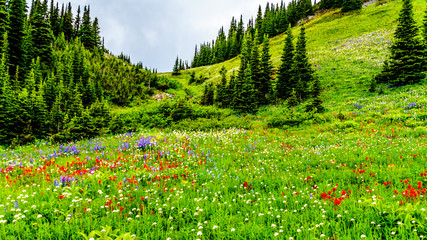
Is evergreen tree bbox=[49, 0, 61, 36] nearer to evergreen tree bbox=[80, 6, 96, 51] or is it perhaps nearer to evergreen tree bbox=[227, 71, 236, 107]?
evergreen tree bbox=[80, 6, 96, 51]

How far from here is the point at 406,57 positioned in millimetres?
21984

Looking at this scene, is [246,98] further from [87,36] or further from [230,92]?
[87,36]

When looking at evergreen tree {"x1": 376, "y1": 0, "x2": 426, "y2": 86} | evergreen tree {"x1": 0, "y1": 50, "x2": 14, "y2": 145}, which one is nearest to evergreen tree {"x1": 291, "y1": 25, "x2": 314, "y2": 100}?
evergreen tree {"x1": 376, "y1": 0, "x2": 426, "y2": 86}

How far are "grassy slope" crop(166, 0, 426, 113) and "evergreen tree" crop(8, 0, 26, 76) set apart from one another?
1526 inches

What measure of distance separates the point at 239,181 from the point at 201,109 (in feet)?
56.8

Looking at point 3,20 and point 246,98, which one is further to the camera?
point 3,20

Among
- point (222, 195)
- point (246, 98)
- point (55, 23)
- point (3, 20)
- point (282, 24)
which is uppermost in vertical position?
point (282, 24)

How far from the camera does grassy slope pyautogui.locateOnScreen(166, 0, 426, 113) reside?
27125mm

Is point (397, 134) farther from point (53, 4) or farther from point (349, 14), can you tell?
point (53, 4)

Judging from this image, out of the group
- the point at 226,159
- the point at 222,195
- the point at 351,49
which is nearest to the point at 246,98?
the point at 226,159

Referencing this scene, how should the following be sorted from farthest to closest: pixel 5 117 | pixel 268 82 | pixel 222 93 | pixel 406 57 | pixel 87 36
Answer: pixel 87 36, pixel 222 93, pixel 268 82, pixel 406 57, pixel 5 117

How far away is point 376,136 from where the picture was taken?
10.9 metres

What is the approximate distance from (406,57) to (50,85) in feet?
147

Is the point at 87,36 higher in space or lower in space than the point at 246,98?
higher
